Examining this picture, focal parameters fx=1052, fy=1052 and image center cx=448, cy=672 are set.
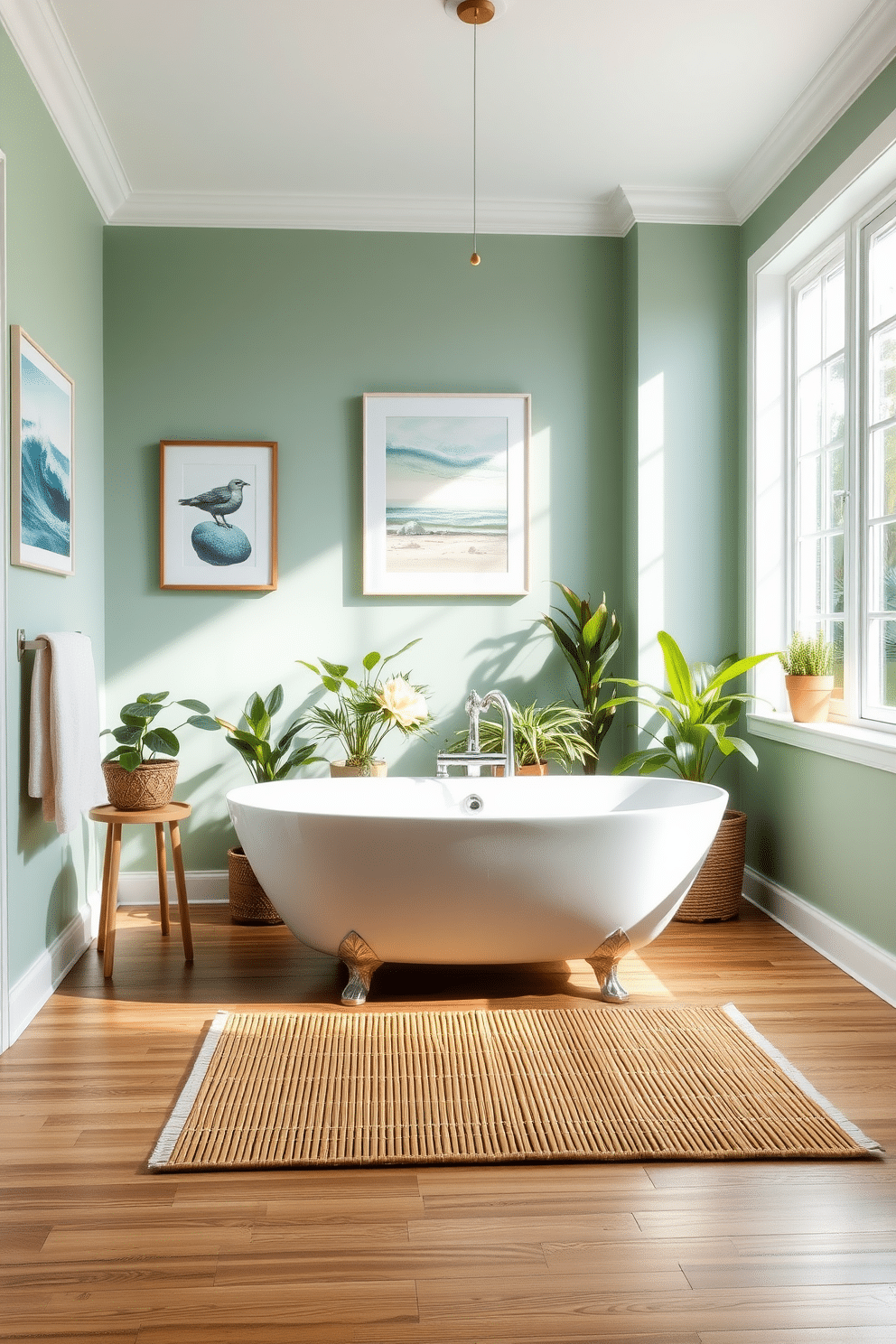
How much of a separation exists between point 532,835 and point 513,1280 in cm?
115

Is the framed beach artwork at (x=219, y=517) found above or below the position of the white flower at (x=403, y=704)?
above

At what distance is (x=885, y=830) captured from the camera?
293 cm

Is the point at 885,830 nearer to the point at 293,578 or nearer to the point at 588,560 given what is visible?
the point at 588,560

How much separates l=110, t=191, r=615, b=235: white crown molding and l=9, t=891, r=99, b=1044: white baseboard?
2.54 m

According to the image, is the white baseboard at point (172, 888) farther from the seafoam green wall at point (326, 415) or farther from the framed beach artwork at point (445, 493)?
the framed beach artwork at point (445, 493)

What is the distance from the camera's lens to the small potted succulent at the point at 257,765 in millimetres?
3723

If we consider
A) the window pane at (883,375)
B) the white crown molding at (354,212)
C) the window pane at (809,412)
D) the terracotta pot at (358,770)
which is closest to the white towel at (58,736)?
the terracotta pot at (358,770)

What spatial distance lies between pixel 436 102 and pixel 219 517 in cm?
162

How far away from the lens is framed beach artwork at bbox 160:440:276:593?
3967mm

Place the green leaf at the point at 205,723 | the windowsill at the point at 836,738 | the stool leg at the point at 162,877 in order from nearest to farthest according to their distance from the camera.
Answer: the windowsill at the point at 836,738, the green leaf at the point at 205,723, the stool leg at the point at 162,877

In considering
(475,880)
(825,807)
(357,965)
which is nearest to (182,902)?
(357,965)

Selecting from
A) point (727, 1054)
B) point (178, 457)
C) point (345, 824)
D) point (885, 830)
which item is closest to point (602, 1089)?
point (727, 1054)

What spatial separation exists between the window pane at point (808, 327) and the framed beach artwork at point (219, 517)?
6.45 ft

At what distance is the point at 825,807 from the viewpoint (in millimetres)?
3330
